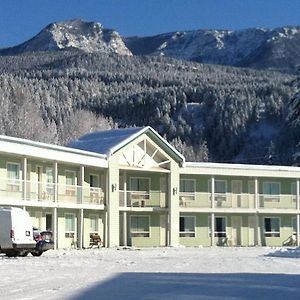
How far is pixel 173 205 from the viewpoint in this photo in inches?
1955

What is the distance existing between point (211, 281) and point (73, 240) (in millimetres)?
27751

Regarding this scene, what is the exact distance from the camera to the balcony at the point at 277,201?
53.7m

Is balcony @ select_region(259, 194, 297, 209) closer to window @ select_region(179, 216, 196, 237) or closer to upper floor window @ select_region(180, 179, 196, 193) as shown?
upper floor window @ select_region(180, 179, 196, 193)

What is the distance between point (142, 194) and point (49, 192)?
8821 millimetres

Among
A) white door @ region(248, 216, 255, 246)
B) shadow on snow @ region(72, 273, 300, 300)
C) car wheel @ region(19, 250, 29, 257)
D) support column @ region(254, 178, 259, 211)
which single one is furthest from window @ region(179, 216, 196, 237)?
shadow on snow @ region(72, 273, 300, 300)

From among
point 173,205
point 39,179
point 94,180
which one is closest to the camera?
point 39,179

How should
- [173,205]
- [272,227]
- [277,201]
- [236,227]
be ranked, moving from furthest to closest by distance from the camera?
1. [272,227]
2. [277,201]
3. [236,227]
4. [173,205]

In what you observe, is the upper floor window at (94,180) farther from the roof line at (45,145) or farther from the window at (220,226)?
the window at (220,226)

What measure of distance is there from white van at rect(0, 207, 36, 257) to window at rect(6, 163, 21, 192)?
8.33m

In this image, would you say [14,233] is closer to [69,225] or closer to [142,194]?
[69,225]

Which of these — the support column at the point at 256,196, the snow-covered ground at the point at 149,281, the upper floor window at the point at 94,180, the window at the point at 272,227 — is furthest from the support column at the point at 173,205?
the snow-covered ground at the point at 149,281

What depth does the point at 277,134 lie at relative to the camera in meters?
156

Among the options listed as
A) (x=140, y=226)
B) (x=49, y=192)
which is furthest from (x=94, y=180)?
(x=49, y=192)

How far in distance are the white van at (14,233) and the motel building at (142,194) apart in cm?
711
